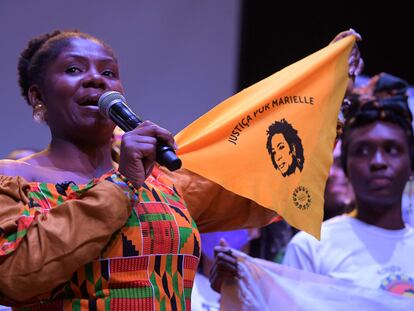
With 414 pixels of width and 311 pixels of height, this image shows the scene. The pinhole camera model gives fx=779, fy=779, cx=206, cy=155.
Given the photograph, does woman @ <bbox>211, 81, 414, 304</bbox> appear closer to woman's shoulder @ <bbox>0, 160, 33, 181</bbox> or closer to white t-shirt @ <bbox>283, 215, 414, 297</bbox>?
white t-shirt @ <bbox>283, 215, 414, 297</bbox>

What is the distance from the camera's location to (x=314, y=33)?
462 cm

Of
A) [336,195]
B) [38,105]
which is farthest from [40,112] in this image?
[336,195]

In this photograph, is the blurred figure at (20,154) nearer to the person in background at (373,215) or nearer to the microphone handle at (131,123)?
the person in background at (373,215)

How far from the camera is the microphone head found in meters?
1.83

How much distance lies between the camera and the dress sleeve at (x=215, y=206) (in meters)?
2.22

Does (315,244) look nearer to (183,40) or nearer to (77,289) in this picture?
(77,289)

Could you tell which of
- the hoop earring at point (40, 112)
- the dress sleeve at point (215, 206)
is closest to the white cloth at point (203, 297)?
→ the dress sleeve at point (215, 206)

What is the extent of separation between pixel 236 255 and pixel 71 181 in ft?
2.63

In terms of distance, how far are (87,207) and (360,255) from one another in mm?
1462

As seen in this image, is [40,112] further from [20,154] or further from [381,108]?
[381,108]

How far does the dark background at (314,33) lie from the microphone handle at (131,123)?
264 centimetres

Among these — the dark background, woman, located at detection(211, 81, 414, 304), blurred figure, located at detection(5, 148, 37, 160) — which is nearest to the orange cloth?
woman, located at detection(211, 81, 414, 304)

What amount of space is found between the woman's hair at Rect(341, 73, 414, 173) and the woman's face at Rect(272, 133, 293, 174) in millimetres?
924

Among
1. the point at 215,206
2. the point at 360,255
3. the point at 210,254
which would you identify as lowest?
the point at 210,254
